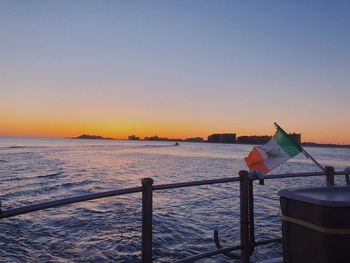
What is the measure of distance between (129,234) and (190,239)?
2.01 m

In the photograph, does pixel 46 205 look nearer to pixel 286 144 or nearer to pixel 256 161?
pixel 256 161

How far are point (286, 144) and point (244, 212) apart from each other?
1457 mm

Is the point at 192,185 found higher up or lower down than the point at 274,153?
lower down

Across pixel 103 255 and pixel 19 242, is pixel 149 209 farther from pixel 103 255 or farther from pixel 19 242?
pixel 19 242

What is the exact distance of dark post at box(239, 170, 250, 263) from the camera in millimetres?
4426

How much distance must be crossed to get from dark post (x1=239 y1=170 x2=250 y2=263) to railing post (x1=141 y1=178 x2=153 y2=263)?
51.9 inches

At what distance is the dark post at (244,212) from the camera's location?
443 centimetres

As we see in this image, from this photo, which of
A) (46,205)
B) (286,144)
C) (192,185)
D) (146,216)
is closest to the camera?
(46,205)

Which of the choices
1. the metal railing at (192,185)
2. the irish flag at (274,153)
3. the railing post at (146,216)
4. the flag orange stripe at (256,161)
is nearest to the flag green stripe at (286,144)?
the irish flag at (274,153)

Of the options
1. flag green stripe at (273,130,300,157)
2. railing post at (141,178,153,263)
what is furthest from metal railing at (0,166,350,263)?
flag green stripe at (273,130,300,157)

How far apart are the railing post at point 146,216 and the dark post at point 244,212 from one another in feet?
4.32

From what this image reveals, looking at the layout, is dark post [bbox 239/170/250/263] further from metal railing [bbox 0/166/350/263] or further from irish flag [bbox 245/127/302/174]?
irish flag [bbox 245/127/302/174]

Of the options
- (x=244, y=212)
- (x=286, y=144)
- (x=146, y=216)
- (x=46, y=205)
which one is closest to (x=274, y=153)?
(x=286, y=144)

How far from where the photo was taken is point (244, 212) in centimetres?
448
